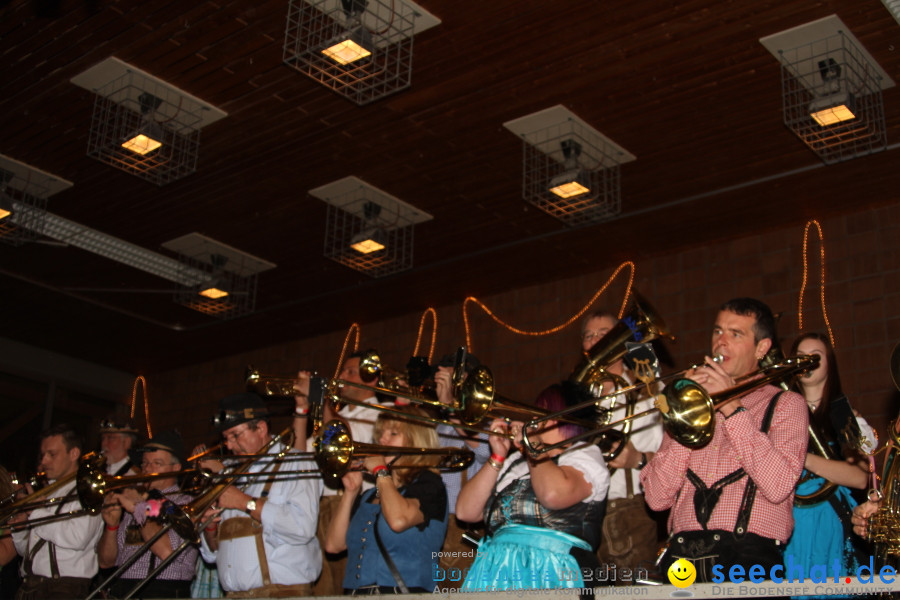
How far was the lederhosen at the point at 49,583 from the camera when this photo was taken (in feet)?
16.3

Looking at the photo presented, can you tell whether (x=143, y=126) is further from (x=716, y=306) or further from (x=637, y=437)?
(x=716, y=306)

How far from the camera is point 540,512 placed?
343 cm

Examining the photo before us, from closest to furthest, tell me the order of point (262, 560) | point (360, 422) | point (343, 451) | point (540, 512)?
1. point (540, 512)
2. point (343, 451)
3. point (262, 560)
4. point (360, 422)

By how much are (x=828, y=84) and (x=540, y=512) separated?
9.28 feet

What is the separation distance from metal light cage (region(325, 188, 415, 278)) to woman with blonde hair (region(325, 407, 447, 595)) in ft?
8.10

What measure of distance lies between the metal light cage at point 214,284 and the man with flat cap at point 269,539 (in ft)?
10.1

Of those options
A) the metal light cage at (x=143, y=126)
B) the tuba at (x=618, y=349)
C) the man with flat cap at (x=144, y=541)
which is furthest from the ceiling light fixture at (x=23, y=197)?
the tuba at (x=618, y=349)

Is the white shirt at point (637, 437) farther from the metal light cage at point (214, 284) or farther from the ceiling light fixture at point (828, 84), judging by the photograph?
the metal light cage at point (214, 284)

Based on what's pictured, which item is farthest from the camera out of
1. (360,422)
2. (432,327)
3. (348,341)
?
(348,341)

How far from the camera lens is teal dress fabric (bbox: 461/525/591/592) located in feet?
10.6

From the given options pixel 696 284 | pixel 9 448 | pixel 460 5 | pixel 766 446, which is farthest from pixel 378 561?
pixel 9 448

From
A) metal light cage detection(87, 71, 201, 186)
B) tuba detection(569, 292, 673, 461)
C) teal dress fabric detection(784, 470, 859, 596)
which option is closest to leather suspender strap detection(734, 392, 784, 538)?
teal dress fabric detection(784, 470, 859, 596)

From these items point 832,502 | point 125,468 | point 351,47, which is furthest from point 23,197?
point 832,502

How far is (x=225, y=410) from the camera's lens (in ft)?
15.9
